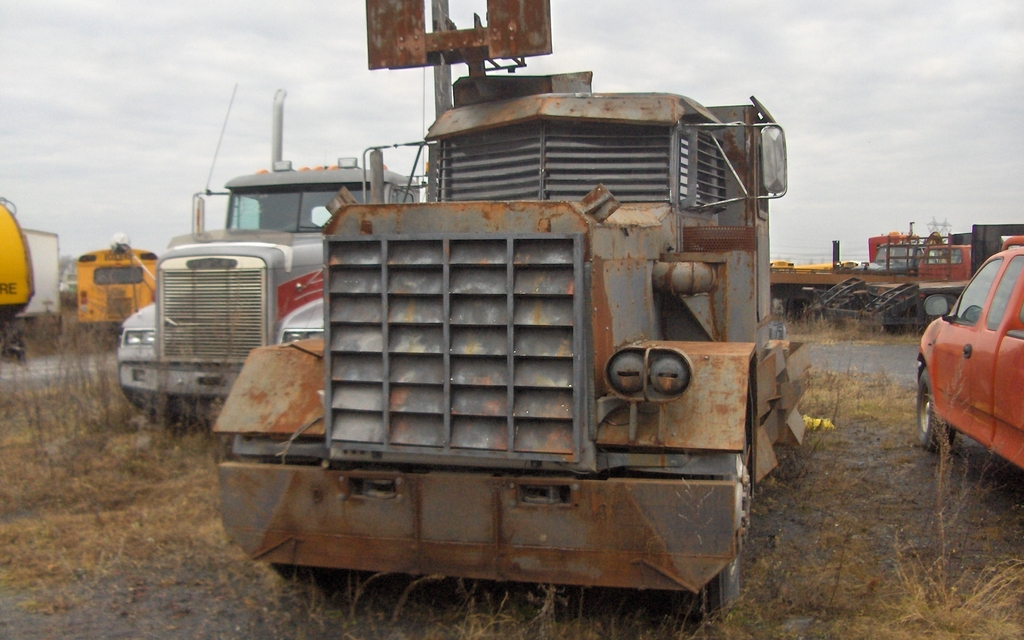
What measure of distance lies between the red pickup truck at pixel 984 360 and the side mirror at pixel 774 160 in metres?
1.66

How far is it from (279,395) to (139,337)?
462 cm

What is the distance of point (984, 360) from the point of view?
619 centimetres

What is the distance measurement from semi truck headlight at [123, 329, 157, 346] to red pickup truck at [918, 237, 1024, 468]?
651 cm

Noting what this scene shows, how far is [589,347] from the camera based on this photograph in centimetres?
388

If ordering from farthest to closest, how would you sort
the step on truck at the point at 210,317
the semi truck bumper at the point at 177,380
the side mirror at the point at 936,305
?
1. the step on truck at the point at 210,317
2. the semi truck bumper at the point at 177,380
3. the side mirror at the point at 936,305

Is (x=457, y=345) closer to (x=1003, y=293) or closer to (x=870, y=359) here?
(x=1003, y=293)

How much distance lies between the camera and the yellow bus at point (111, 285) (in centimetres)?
1894

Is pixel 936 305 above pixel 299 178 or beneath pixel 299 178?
beneath

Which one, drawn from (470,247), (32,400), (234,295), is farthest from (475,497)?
(32,400)

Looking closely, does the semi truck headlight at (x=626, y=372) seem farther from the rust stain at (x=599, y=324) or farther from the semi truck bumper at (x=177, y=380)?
the semi truck bumper at (x=177, y=380)

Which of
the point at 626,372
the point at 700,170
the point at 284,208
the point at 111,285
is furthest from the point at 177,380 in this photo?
the point at 111,285

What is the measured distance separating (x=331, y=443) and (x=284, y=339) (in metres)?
3.76

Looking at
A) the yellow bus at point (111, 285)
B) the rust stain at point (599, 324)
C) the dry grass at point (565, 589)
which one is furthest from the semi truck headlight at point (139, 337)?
the yellow bus at point (111, 285)

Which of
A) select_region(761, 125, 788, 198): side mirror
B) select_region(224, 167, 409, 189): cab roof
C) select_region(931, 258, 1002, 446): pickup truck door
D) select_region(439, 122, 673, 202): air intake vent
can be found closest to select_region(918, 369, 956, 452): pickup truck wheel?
select_region(931, 258, 1002, 446): pickup truck door
